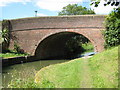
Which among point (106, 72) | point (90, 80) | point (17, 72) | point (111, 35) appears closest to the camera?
point (90, 80)

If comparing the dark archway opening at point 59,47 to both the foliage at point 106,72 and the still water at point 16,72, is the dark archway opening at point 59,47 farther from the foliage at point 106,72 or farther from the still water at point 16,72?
the foliage at point 106,72

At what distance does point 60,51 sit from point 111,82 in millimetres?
20871

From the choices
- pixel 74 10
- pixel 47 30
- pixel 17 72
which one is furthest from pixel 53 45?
pixel 74 10

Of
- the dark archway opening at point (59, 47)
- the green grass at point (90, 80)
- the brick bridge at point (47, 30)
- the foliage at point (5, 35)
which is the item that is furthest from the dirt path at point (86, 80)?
the foliage at point (5, 35)

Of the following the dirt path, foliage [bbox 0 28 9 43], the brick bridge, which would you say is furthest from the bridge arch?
the dirt path

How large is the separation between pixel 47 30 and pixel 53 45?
16.2 feet

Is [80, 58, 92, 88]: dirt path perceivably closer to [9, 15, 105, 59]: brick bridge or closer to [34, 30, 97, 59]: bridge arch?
[9, 15, 105, 59]: brick bridge

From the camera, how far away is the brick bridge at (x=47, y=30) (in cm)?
1872

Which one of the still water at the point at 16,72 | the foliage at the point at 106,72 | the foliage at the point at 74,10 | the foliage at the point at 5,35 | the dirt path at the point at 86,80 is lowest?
the still water at the point at 16,72

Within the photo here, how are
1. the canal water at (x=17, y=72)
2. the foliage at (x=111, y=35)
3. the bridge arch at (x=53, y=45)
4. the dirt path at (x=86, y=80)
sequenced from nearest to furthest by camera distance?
the dirt path at (x=86, y=80)
the canal water at (x=17, y=72)
the foliage at (x=111, y=35)
the bridge arch at (x=53, y=45)

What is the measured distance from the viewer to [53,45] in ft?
82.3

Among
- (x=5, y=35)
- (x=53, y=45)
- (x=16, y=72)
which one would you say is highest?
(x=5, y=35)

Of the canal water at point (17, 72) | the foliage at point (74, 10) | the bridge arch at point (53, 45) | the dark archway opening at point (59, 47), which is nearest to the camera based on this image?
the canal water at point (17, 72)

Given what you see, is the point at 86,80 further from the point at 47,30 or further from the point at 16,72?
the point at 47,30
